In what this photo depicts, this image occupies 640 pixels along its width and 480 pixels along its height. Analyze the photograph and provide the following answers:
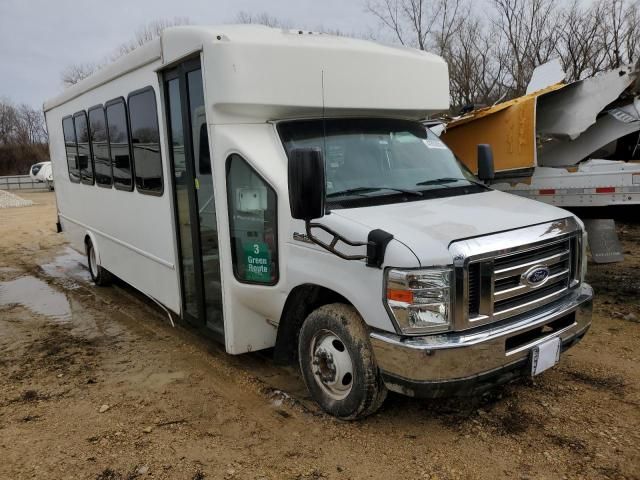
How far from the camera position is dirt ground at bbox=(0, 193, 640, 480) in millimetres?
3307

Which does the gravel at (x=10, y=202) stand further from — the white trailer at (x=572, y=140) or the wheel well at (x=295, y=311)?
the wheel well at (x=295, y=311)

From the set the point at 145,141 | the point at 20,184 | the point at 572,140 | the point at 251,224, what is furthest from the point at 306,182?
the point at 20,184

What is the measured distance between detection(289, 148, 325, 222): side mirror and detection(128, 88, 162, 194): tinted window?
2387 millimetres

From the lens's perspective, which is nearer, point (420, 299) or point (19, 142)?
point (420, 299)

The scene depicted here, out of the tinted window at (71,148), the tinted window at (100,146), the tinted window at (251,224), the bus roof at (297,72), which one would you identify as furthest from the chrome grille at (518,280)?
the tinted window at (71,148)

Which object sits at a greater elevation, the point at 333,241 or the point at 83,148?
the point at 83,148

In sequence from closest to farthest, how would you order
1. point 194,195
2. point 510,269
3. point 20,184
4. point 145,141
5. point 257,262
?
point 510,269, point 257,262, point 194,195, point 145,141, point 20,184

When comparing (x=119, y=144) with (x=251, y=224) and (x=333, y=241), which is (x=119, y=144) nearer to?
(x=251, y=224)

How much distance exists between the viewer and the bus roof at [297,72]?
3.88 m

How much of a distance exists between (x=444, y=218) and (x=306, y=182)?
970mm

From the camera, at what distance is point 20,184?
34.2 metres

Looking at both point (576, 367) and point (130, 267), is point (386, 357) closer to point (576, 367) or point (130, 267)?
point (576, 367)

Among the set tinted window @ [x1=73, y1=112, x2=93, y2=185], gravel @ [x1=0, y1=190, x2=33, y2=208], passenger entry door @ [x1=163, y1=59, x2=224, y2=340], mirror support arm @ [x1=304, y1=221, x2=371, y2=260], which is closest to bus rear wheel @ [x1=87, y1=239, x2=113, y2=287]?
tinted window @ [x1=73, y1=112, x2=93, y2=185]

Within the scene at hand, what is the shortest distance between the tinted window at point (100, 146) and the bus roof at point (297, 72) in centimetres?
185
